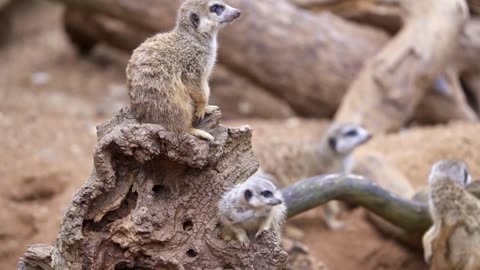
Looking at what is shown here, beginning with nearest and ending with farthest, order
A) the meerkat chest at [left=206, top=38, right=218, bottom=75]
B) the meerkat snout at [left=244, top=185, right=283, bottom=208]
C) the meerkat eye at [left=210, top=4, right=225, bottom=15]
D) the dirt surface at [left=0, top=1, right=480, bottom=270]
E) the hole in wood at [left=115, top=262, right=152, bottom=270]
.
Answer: the hole in wood at [left=115, top=262, right=152, bottom=270] → the meerkat snout at [left=244, top=185, right=283, bottom=208] → the meerkat chest at [left=206, top=38, right=218, bottom=75] → the meerkat eye at [left=210, top=4, right=225, bottom=15] → the dirt surface at [left=0, top=1, right=480, bottom=270]

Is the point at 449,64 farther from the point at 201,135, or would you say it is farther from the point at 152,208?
the point at 152,208

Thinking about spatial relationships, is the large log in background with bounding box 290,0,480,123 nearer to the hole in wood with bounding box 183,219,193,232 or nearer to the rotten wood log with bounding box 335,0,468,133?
the rotten wood log with bounding box 335,0,468,133

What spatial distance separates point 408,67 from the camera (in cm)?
645

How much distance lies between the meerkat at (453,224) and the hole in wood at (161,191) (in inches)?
65.4

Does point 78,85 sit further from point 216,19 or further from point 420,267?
point 216,19

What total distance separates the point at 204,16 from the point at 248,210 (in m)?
0.83

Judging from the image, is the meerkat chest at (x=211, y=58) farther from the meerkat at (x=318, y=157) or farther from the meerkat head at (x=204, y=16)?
the meerkat at (x=318, y=157)

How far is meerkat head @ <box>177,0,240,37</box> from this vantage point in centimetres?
310

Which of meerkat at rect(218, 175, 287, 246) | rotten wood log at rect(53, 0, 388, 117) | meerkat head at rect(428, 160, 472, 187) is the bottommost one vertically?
meerkat head at rect(428, 160, 472, 187)

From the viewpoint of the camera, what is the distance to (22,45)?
977 cm

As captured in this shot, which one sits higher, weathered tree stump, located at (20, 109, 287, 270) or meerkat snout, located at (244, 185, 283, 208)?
weathered tree stump, located at (20, 109, 287, 270)

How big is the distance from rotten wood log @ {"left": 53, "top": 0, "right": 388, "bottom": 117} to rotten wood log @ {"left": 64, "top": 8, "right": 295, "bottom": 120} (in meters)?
0.52

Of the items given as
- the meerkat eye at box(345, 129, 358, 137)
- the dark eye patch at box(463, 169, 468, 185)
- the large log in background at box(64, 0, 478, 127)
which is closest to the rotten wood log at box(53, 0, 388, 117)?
the large log in background at box(64, 0, 478, 127)

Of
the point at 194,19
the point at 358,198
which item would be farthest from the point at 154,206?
the point at 358,198
